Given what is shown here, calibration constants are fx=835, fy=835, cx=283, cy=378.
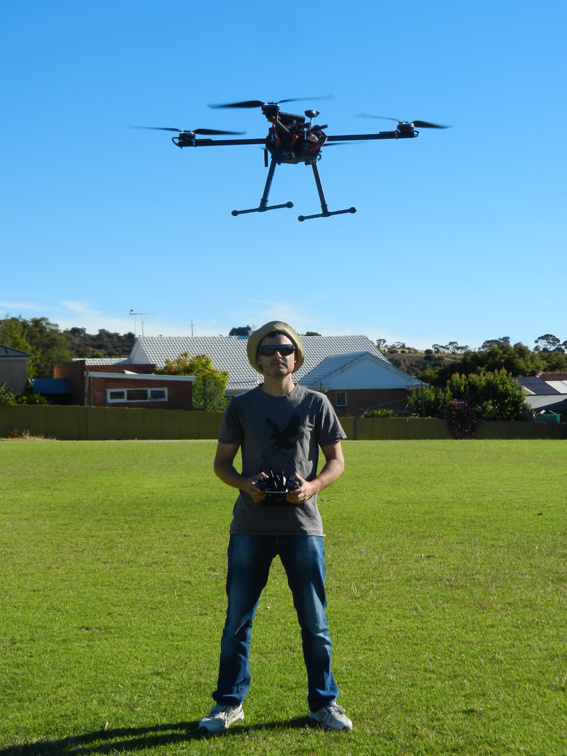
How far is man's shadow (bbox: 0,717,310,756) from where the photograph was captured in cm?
400

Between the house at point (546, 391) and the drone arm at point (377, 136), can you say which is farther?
the house at point (546, 391)

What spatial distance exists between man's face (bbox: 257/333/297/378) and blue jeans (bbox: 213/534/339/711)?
0.84 meters

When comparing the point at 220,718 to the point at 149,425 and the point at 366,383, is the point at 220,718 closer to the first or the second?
the point at 149,425

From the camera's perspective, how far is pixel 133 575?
26.5ft

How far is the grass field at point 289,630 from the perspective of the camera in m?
4.20

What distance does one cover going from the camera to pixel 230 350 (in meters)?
65.1

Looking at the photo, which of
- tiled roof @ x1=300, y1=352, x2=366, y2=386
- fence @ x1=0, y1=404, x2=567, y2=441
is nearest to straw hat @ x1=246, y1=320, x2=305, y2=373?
fence @ x1=0, y1=404, x2=567, y2=441

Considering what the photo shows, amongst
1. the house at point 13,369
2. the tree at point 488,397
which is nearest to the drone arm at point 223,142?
the tree at point 488,397

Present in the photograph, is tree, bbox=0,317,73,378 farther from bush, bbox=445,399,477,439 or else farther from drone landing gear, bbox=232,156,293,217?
drone landing gear, bbox=232,156,293,217

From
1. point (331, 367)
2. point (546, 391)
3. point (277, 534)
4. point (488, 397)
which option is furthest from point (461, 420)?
point (277, 534)

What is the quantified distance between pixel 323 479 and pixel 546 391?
209 ft

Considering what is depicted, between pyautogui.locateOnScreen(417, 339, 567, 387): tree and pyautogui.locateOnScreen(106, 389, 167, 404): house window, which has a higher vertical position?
pyautogui.locateOnScreen(417, 339, 567, 387): tree

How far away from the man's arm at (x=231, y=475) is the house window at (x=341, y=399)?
50689mm

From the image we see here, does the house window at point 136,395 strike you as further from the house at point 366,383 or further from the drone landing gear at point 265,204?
the drone landing gear at point 265,204
